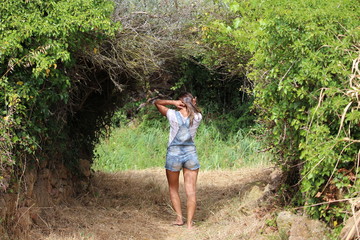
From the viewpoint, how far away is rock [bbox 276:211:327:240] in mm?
5215

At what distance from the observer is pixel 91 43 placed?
Answer: 6.46 metres

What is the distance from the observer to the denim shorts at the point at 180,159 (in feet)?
24.3

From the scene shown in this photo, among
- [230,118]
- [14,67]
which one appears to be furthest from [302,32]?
[230,118]

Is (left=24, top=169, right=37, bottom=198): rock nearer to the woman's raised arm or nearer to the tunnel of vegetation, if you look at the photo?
the tunnel of vegetation

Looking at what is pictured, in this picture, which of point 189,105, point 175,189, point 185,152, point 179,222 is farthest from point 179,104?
point 179,222

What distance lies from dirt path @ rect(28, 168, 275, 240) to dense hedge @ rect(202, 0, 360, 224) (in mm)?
1207

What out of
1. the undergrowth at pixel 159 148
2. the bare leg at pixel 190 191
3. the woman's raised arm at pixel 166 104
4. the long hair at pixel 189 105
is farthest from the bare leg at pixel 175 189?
the undergrowth at pixel 159 148

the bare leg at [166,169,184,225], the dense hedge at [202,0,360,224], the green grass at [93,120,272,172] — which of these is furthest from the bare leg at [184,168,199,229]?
the green grass at [93,120,272,172]

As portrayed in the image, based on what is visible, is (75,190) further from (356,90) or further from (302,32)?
(356,90)

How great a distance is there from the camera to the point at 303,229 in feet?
17.5

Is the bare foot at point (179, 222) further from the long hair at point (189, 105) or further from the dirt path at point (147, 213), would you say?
the long hair at point (189, 105)

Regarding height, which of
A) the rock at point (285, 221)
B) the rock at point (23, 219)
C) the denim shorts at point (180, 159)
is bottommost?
the rock at point (285, 221)

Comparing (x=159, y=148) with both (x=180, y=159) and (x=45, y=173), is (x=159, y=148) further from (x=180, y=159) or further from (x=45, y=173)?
(x=45, y=173)

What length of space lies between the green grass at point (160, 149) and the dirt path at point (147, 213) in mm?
2561
